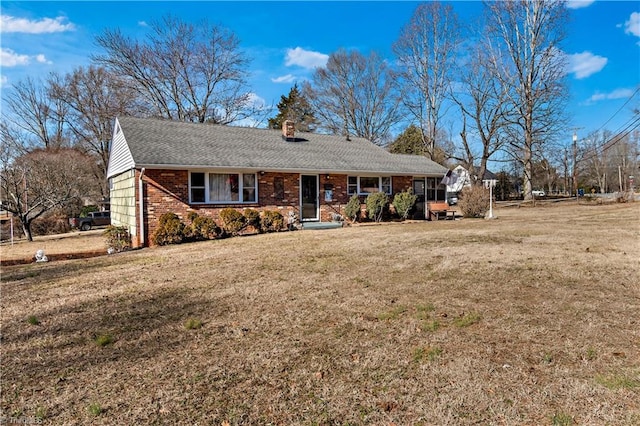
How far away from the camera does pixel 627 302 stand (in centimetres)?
454

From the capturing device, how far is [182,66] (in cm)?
2798

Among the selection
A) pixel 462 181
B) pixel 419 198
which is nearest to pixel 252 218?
pixel 419 198

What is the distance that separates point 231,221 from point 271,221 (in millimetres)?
1644

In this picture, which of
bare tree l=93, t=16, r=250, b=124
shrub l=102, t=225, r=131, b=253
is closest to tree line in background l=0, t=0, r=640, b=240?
bare tree l=93, t=16, r=250, b=124

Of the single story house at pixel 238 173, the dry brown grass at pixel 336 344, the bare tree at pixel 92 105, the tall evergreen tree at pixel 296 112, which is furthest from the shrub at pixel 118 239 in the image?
the tall evergreen tree at pixel 296 112

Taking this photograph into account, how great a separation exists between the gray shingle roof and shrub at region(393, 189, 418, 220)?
3.81ft

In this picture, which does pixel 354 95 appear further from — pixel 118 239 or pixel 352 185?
pixel 118 239

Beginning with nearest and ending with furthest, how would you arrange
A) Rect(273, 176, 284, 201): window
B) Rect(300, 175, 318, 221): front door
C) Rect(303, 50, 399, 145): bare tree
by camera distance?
Rect(273, 176, 284, 201): window < Rect(300, 175, 318, 221): front door < Rect(303, 50, 399, 145): bare tree

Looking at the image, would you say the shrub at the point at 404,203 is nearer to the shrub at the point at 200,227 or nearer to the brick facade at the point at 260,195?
the brick facade at the point at 260,195

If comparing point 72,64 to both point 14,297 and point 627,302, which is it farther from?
point 627,302

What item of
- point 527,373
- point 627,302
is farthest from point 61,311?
point 627,302

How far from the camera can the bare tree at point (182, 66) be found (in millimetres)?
26281

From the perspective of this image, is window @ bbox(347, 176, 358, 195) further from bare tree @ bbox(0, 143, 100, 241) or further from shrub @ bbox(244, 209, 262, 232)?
bare tree @ bbox(0, 143, 100, 241)

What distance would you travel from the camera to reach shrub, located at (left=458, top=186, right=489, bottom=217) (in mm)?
18750
